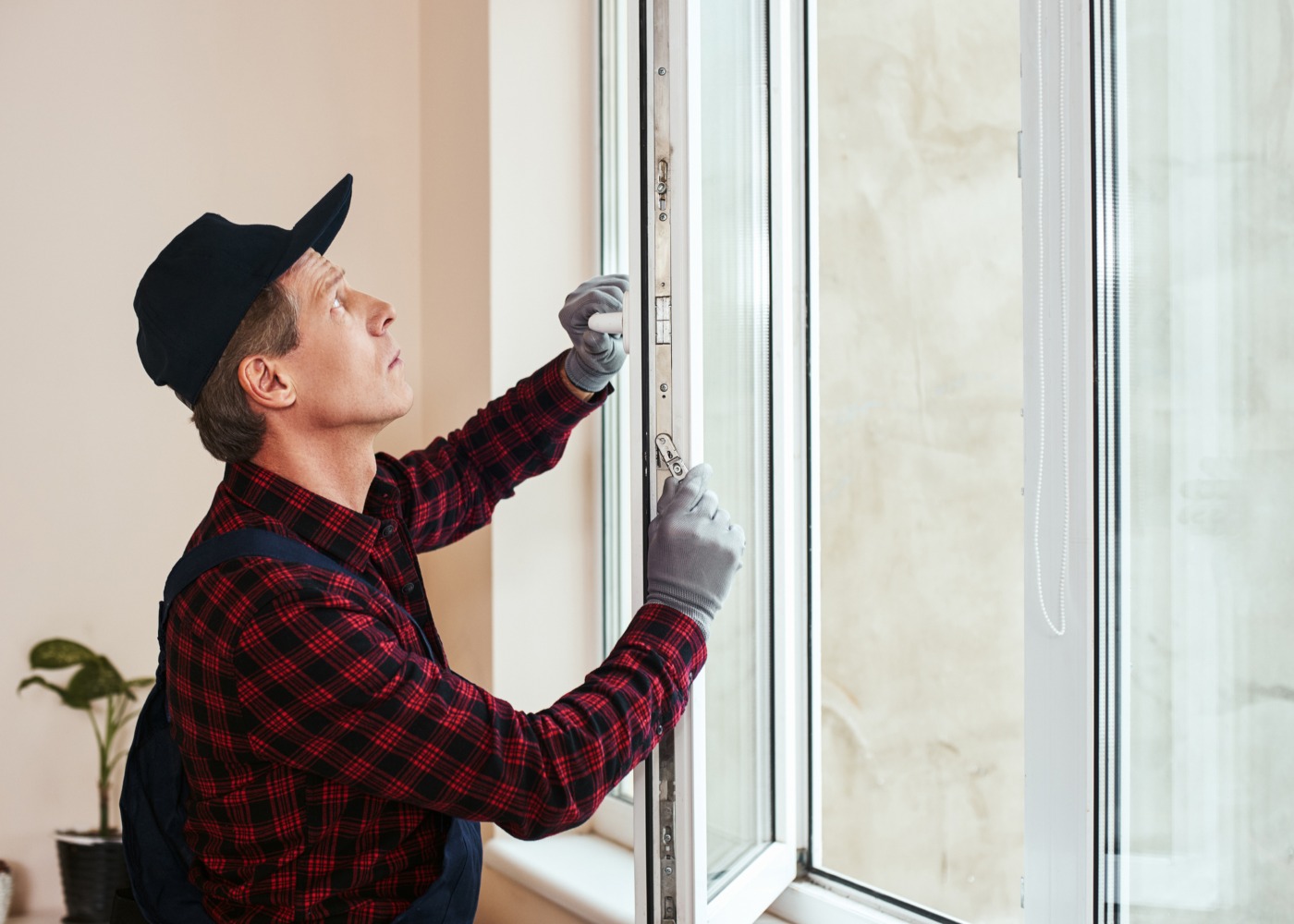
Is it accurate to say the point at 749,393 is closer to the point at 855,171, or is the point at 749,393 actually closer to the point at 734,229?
the point at 734,229

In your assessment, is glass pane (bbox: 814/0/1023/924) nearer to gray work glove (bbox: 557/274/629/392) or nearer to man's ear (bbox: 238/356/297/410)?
gray work glove (bbox: 557/274/629/392)

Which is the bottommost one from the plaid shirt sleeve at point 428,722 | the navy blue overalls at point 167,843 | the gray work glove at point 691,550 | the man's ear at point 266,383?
the navy blue overalls at point 167,843

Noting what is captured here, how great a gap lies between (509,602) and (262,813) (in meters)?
0.58

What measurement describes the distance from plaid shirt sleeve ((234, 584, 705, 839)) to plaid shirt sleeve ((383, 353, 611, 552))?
1.19 ft

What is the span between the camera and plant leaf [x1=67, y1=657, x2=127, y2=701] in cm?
150

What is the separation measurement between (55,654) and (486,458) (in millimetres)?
787

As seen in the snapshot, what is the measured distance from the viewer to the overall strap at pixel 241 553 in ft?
2.96

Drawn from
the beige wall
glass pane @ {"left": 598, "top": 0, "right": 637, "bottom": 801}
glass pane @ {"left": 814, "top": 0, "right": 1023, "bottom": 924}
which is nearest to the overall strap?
the beige wall

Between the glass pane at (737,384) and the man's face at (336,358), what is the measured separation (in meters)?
0.36

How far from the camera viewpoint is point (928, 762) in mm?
1749

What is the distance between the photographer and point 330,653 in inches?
33.3


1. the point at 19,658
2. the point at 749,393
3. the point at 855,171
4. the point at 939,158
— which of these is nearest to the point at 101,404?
the point at 19,658

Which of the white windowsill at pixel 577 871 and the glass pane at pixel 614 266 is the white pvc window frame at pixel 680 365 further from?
the glass pane at pixel 614 266

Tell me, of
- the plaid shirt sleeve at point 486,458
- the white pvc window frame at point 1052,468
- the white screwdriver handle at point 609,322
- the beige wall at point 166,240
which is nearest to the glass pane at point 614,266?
the beige wall at point 166,240
